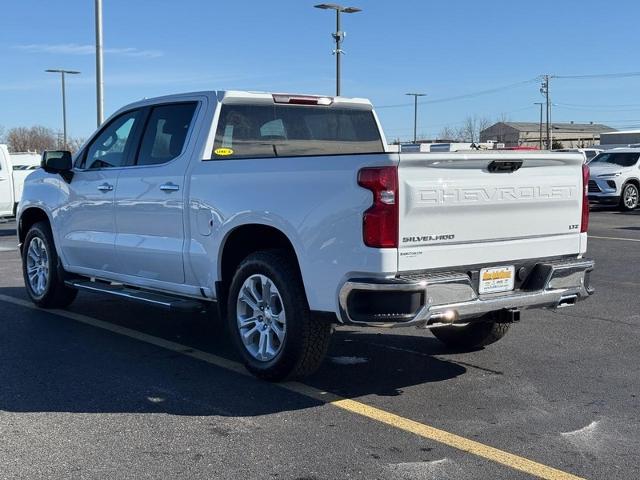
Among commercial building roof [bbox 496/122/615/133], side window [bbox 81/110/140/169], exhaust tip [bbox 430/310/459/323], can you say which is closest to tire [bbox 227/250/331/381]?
exhaust tip [bbox 430/310/459/323]

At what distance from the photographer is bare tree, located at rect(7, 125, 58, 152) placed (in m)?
80.7

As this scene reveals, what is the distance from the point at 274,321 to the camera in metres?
5.47

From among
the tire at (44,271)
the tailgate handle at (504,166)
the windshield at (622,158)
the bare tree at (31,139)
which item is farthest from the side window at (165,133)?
the bare tree at (31,139)

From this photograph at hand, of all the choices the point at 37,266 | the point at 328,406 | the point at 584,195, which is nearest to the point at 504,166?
the point at 584,195

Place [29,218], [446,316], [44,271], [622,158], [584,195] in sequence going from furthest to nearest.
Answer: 1. [622,158]
2. [29,218]
3. [44,271]
4. [584,195]
5. [446,316]

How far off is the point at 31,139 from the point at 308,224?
83.5m

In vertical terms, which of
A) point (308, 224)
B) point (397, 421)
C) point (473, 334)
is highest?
point (308, 224)

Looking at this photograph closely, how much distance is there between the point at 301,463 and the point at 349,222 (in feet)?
4.73

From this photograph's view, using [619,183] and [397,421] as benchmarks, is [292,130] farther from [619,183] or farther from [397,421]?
[619,183]

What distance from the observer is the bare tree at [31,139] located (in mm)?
80688

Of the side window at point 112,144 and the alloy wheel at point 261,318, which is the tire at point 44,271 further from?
the alloy wheel at point 261,318

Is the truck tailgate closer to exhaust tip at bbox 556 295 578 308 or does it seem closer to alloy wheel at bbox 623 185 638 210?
exhaust tip at bbox 556 295 578 308

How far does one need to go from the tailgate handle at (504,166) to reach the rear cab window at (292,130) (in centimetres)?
165

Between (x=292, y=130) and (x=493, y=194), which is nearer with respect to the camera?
(x=493, y=194)
